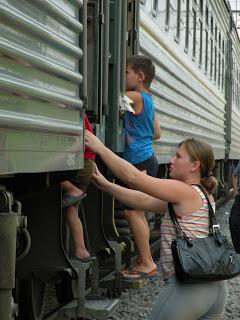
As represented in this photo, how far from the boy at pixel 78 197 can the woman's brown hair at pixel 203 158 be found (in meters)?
0.73

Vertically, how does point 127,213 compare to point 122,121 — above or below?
below

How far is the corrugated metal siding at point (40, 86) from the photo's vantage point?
2852 mm

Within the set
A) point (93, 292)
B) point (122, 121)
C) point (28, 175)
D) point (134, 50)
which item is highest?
point (134, 50)

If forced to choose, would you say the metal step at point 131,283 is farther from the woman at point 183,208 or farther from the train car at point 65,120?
the woman at point 183,208

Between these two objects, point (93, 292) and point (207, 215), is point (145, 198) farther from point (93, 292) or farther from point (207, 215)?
point (93, 292)

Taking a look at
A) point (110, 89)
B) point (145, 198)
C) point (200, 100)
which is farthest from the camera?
point (200, 100)

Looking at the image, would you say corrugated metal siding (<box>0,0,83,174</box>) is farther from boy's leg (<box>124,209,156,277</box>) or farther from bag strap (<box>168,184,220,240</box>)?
boy's leg (<box>124,209,156,277</box>)

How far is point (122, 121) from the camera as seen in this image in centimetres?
542

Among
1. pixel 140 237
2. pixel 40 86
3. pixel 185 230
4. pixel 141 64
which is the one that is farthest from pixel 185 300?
pixel 140 237

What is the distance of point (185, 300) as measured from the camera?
339 centimetres

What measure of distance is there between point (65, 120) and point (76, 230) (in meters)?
1.53

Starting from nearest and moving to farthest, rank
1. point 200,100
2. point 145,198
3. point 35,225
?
point 145,198, point 35,225, point 200,100

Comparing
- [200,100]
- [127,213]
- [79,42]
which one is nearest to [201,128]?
[200,100]

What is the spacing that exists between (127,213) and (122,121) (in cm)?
86
